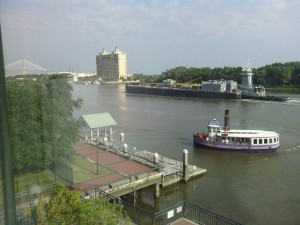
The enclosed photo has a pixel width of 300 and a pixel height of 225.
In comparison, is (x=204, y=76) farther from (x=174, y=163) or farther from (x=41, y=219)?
(x=41, y=219)

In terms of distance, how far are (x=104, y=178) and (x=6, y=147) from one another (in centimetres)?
510

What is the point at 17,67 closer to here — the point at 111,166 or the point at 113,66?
the point at 111,166

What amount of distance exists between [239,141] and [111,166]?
5.11 metres

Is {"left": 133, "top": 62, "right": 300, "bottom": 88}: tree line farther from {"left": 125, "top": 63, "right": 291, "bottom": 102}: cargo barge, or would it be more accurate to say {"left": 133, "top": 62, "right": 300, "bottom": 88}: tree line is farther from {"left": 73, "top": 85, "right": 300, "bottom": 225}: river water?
{"left": 73, "top": 85, "right": 300, "bottom": 225}: river water

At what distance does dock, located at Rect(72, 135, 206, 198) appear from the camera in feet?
17.9

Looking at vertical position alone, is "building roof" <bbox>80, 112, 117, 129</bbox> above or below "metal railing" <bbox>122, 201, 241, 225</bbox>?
above

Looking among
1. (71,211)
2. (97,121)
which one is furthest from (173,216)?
(97,121)

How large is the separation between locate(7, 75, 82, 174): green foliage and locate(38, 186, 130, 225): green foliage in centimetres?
27

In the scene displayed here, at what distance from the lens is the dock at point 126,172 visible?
5.45m

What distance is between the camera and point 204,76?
1641 inches

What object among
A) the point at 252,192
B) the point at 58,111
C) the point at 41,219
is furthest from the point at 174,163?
the point at 41,219

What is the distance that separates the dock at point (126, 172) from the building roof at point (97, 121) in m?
0.49

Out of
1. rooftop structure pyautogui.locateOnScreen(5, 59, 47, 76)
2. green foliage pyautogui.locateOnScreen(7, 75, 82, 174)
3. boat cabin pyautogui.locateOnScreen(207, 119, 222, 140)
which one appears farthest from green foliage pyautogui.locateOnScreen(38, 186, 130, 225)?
boat cabin pyautogui.locateOnScreen(207, 119, 222, 140)

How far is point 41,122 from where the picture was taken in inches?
94.8
